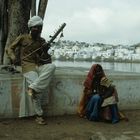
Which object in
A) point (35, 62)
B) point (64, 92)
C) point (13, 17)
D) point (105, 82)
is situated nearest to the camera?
point (35, 62)

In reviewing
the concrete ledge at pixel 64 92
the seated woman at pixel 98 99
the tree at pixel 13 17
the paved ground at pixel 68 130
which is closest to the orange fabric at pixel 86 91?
the seated woman at pixel 98 99

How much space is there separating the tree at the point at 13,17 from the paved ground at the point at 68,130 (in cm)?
206

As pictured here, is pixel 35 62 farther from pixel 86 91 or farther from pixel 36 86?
pixel 86 91

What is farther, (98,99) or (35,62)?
(98,99)

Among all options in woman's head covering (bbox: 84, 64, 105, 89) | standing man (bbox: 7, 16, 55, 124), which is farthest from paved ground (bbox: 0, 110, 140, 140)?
woman's head covering (bbox: 84, 64, 105, 89)

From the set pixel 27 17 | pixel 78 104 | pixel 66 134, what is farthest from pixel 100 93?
pixel 27 17

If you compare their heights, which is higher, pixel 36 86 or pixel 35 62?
pixel 35 62

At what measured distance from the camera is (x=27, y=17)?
10.5m

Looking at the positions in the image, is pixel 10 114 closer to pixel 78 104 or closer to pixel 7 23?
pixel 78 104

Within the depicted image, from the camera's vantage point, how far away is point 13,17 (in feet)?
34.0

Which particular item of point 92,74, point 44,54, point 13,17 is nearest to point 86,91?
point 92,74

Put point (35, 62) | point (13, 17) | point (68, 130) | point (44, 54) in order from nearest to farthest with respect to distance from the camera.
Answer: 1. point (68, 130)
2. point (35, 62)
3. point (44, 54)
4. point (13, 17)

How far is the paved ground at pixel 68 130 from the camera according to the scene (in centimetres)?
779

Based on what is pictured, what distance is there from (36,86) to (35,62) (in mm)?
599
